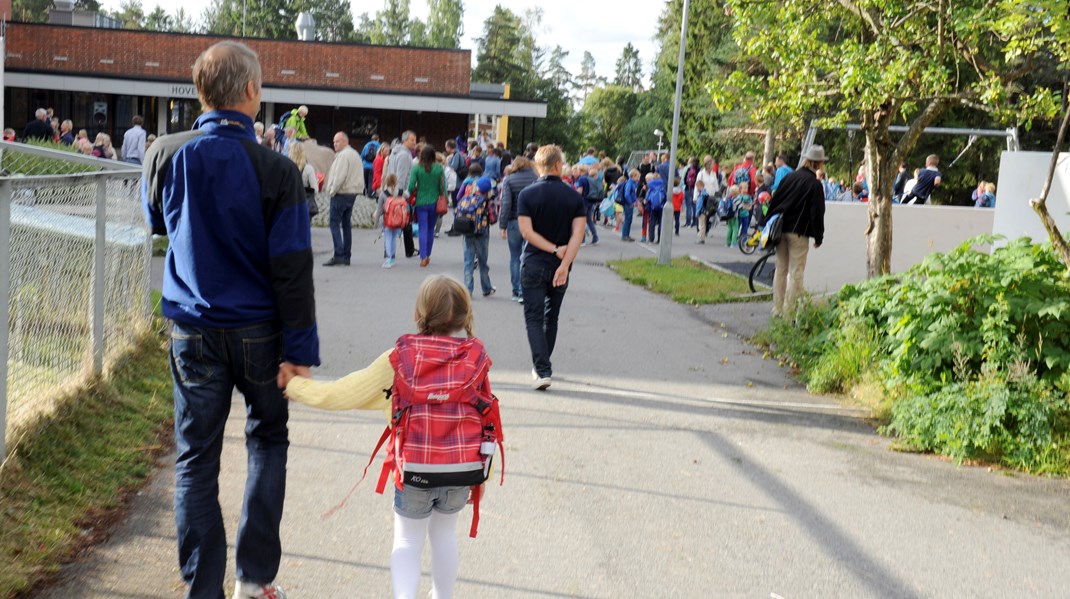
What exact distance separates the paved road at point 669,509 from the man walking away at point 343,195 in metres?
6.38

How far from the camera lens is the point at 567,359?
33.0 feet

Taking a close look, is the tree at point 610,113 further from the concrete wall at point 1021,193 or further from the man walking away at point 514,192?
the concrete wall at point 1021,193

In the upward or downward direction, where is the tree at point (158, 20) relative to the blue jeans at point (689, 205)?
upward

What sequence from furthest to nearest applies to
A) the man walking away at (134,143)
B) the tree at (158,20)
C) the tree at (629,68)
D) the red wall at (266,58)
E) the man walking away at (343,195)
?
the tree at (629,68) → the tree at (158,20) → the red wall at (266,58) → the man walking away at (134,143) → the man walking away at (343,195)

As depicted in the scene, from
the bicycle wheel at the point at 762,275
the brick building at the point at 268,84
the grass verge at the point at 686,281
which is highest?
the brick building at the point at 268,84

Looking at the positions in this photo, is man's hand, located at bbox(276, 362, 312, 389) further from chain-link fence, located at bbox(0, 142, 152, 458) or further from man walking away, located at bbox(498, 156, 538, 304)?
man walking away, located at bbox(498, 156, 538, 304)

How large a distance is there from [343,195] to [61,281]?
9787mm

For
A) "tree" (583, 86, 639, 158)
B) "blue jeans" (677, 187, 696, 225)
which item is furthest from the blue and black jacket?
"tree" (583, 86, 639, 158)

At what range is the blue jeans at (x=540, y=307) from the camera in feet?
28.2

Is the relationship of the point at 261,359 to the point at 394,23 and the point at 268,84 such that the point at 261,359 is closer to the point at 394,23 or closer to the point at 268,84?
the point at 268,84

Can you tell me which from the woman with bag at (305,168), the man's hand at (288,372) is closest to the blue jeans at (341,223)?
the woman with bag at (305,168)

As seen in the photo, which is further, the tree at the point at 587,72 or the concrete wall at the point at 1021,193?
the tree at the point at 587,72

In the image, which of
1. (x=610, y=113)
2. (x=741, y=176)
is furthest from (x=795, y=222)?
A: (x=610, y=113)

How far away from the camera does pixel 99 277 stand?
7008 mm
